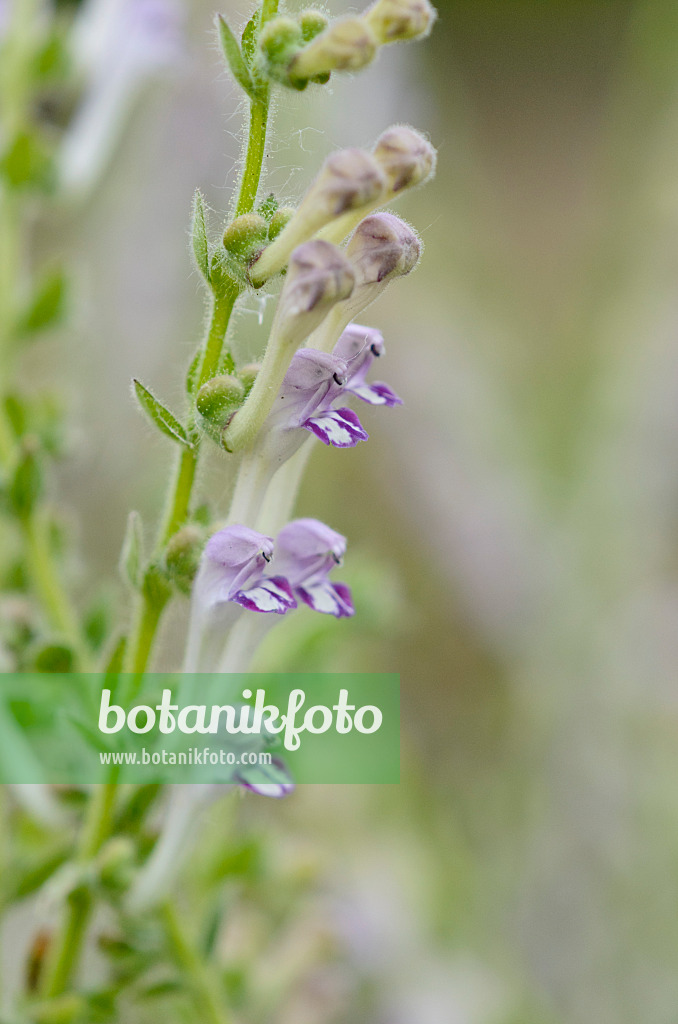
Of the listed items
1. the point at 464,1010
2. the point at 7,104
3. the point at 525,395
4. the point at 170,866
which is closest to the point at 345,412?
the point at 170,866

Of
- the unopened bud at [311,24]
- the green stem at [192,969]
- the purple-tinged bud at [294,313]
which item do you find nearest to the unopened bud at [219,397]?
the purple-tinged bud at [294,313]

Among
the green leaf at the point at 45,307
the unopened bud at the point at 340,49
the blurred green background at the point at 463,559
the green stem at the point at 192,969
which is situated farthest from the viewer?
the blurred green background at the point at 463,559

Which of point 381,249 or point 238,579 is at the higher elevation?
point 381,249

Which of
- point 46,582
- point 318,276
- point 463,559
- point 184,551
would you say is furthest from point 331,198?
point 463,559

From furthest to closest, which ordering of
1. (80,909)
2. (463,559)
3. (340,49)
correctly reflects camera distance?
(463,559) → (80,909) → (340,49)

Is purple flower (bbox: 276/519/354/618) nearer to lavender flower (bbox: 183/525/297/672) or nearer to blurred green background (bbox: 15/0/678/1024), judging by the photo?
lavender flower (bbox: 183/525/297/672)

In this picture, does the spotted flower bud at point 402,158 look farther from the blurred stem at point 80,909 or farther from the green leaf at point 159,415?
the blurred stem at point 80,909

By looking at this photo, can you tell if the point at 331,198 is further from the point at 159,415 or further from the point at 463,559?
the point at 463,559
